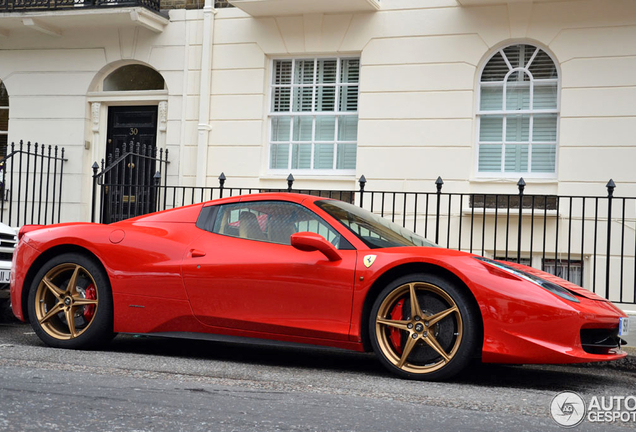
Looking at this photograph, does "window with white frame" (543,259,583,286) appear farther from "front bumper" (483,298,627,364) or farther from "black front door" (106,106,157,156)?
"black front door" (106,106,157,156)

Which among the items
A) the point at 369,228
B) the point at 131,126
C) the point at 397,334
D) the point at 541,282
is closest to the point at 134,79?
the point at 131,126

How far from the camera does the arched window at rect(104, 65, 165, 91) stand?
1318 centimetres

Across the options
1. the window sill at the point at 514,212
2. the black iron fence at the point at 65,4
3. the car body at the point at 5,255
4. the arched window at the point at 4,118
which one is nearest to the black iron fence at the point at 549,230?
the window sill at the point at 514,212

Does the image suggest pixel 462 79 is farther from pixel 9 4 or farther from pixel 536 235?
pixel 9 4

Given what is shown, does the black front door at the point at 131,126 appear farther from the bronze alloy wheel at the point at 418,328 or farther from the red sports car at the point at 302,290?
the bronze alloy wheel at the point at 418,328

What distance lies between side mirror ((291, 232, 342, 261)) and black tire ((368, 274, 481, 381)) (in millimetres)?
443

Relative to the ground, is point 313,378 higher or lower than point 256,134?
lower

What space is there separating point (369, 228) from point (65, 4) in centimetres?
907

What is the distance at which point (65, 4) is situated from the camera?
41.6ft

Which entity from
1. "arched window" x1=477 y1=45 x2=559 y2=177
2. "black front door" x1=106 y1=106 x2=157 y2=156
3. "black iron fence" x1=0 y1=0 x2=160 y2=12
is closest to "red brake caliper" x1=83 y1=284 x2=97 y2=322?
"arched window" x1=477 y1=45 x2=559 y2=177

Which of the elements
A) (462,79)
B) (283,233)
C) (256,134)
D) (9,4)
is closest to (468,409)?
(283,233)

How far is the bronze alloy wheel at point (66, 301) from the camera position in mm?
6027

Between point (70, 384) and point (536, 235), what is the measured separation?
7.66 metres

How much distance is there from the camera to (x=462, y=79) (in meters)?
11.2
